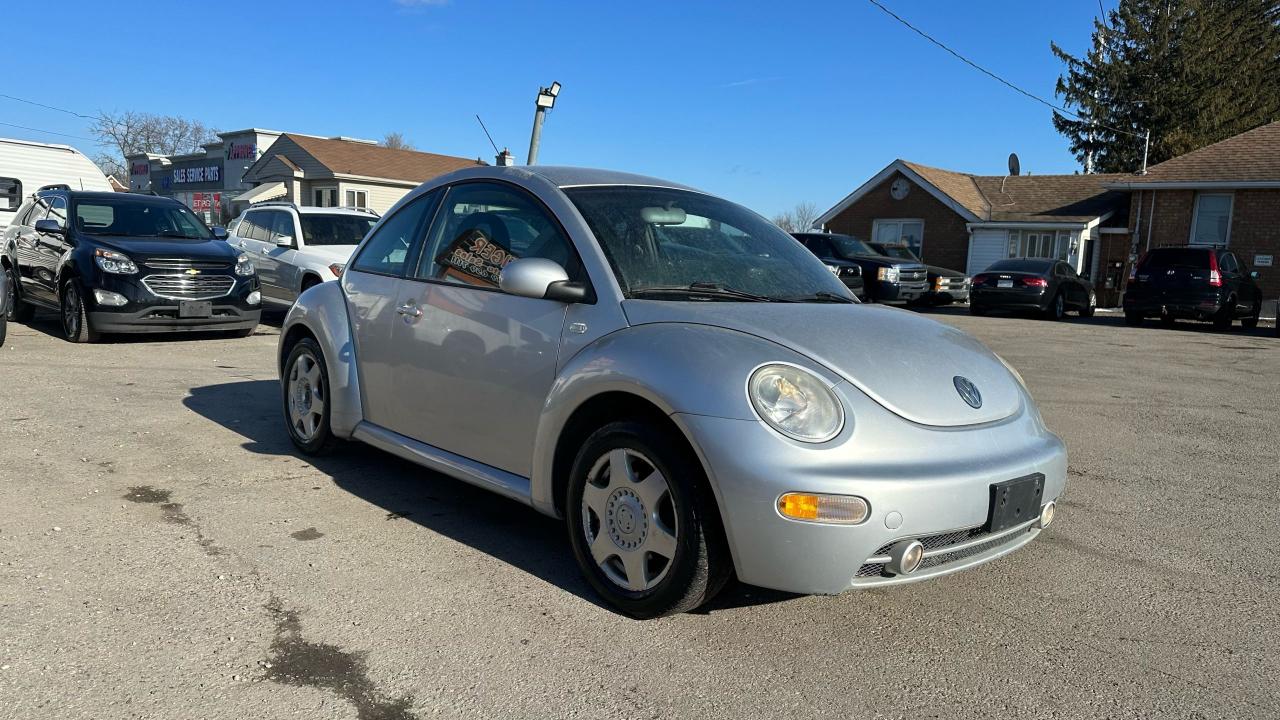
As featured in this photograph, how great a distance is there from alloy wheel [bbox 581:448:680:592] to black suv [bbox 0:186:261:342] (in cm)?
805

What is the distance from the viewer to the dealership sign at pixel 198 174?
52031 mm

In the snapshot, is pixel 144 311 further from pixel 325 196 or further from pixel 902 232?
pixel 325 196

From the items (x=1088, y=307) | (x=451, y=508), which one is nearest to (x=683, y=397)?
(x=451, y=508)

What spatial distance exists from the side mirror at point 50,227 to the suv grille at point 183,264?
4.06 feet

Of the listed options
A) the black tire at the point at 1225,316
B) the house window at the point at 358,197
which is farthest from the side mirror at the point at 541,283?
the house window at the point at 358,197

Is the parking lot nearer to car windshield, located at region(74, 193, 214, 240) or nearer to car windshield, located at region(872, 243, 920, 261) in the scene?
car windshield, located at region(74, 193, 214, 240)

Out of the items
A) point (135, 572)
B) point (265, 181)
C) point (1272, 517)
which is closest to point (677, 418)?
point (135, 572)

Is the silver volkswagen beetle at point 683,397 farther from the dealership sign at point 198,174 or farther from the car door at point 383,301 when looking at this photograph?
the dealership sign at point 198,174

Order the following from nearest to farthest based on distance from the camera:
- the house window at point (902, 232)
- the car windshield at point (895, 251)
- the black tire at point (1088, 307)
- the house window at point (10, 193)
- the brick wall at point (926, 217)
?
the house window at point (10, 193)
the black tire at point (1088, 307)
the car windshield at point (895, 251)
the brick wall at point (926, 217)
the house window at point (902, 232)

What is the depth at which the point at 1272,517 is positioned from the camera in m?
4.80

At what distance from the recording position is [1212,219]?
2681cm

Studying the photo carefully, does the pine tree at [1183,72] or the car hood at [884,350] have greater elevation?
the pine tree at [1183,72]

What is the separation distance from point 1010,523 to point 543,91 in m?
14.4

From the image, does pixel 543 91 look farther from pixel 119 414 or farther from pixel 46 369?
pixel 119 414
